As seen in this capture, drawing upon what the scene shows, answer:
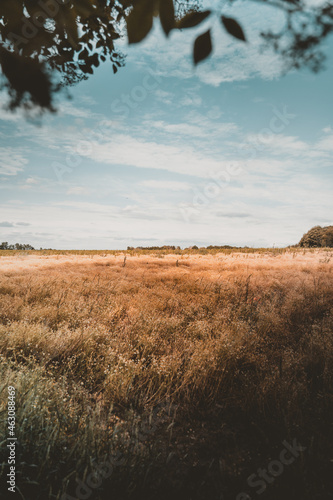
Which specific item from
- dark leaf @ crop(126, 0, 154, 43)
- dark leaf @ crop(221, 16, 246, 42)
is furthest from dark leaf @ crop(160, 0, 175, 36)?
dark leaf @ crop(221, 16, 246, 42)

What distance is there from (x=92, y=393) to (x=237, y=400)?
1360 millimetres

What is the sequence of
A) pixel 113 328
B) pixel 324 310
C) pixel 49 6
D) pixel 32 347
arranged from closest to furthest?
pixel 49 6, pixel 32 347, pixel 113 328, pixel 324 310

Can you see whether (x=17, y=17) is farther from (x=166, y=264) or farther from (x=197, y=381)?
(x=166, y=264)

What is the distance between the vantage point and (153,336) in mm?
3473

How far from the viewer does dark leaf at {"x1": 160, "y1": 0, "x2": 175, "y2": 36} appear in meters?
0.85

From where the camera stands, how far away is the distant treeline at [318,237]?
40031 millimetres

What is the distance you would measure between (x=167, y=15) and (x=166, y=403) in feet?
8.55

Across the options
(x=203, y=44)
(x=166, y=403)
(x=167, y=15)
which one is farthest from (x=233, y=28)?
(x=166, y=403)

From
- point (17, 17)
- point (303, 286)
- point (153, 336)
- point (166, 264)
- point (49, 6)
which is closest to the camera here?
point (17, 17)

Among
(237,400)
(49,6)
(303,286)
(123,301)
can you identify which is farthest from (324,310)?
(49,6)

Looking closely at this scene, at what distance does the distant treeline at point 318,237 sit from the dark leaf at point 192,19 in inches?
1765

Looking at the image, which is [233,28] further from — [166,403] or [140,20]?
[166,403]

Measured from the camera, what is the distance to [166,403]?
2303 mm

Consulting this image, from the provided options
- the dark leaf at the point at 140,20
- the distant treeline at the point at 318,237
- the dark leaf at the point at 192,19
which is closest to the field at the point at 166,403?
the dark leaf at the point at 140,20
